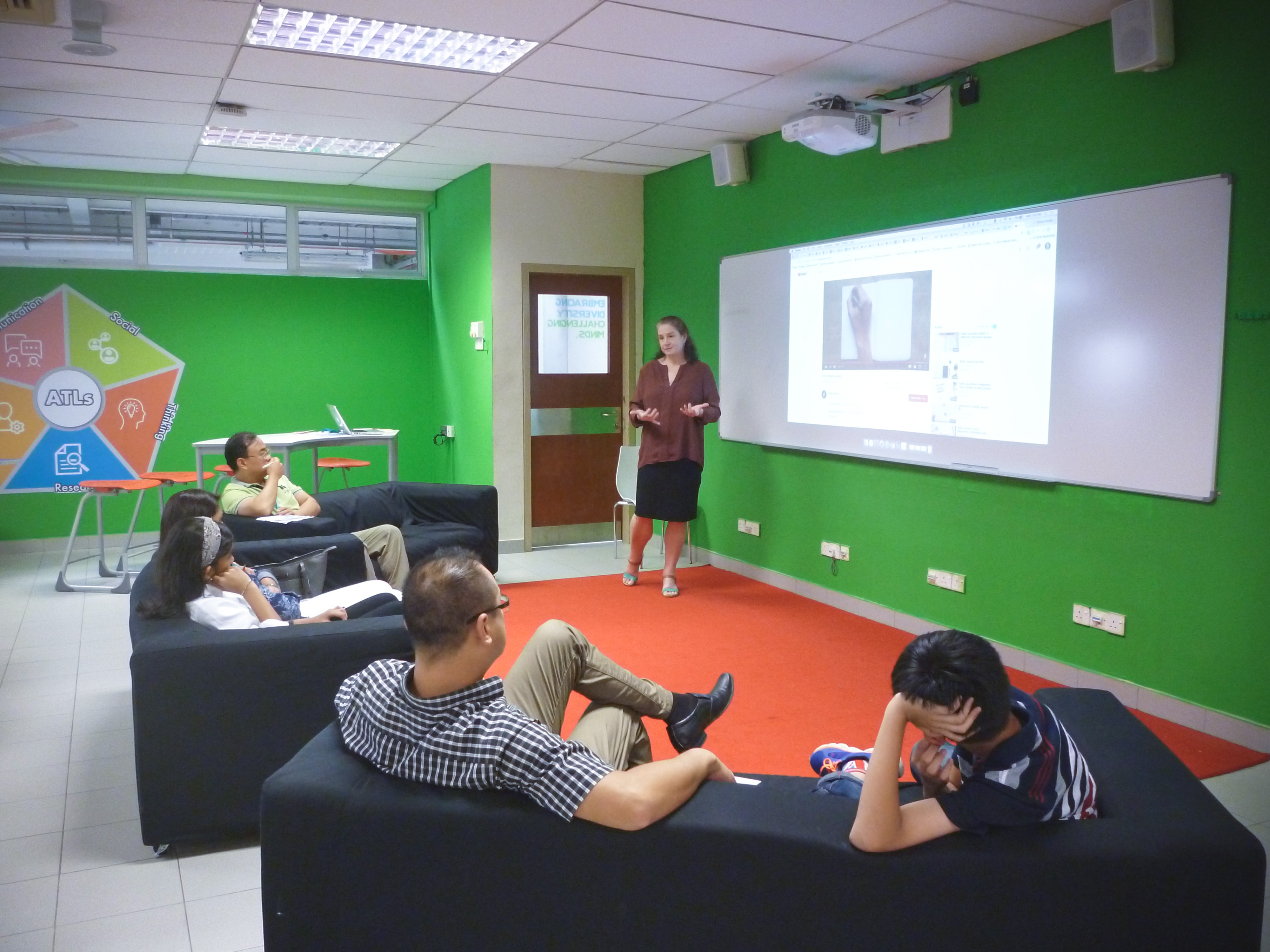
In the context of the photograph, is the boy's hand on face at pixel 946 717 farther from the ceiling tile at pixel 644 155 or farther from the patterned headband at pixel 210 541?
the ceiling tile at pixel 644 155

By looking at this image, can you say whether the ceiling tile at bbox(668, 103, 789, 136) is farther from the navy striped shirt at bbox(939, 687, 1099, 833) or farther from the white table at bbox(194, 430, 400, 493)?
the navy striped shirt at bbox(939, 687, 1099, 833)

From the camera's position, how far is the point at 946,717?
1.49 metres

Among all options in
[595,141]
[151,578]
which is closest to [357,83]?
[595,141]

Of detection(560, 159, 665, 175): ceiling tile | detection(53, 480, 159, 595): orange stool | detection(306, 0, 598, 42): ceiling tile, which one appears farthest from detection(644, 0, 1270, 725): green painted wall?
detection(53, 480, 159, 595): orange stool

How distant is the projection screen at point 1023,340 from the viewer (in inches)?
139

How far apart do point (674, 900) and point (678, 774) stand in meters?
0.19

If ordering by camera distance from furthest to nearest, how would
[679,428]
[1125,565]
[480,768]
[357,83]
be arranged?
[679,428], [357,83], [1125,565], [480,768]

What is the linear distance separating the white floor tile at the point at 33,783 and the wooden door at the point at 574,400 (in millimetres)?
4039

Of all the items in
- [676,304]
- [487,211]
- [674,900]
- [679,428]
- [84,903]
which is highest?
[487,211]

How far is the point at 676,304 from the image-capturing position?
6.77 m

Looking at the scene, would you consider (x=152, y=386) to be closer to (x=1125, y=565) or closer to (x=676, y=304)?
(x=676, y=304)

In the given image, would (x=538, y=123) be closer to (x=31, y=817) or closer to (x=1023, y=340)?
(x=1023, y=340)

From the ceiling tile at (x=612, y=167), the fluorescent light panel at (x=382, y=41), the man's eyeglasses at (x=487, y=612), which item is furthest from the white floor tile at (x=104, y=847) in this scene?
the ceiling tile at (x=612, y=167)

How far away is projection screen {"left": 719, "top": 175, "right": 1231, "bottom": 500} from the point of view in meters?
3.53
